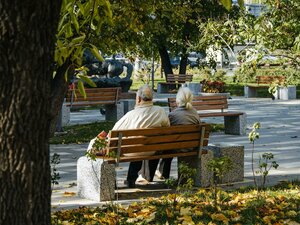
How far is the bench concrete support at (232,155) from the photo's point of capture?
981cm

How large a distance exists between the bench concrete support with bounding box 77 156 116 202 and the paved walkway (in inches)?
4.9

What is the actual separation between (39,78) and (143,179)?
5949 mm

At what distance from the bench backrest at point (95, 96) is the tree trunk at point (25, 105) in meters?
→ 14.8

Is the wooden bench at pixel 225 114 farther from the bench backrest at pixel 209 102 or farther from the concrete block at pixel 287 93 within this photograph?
the concrete block at pixel 287 93

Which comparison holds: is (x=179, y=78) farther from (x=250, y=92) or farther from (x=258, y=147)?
(x=258, y=147)

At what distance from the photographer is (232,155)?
→ 996 centimetres

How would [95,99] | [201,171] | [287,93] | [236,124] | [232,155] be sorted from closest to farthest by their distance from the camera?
[201,171], [232,155], [236,124], [95,99], [287,93]

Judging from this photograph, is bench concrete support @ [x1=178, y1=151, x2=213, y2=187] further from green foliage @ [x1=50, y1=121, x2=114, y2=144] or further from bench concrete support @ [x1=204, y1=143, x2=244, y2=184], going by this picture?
green foliage @ [x1=50, y1=121, x2=114, y2=144]

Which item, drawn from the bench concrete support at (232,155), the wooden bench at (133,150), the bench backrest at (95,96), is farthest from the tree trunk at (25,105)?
the bench backrest at (95,96)

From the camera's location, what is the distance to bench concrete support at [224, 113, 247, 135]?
1652cm

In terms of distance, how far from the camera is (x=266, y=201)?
294 inches

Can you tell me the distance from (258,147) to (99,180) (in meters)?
6.06

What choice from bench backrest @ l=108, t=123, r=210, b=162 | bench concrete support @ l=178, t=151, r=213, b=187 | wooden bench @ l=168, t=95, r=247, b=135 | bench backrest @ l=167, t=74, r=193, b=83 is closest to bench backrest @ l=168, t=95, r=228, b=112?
wooden bench @ l=168, t=95, r=247, b=135

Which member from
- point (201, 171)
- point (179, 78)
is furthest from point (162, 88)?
point (201, 171)
